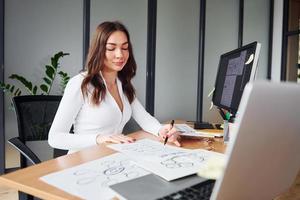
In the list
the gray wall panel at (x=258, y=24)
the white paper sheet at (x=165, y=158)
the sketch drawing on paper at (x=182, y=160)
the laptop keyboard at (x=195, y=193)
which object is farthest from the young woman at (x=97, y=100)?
the gray wall panel at (x=258, y=24)

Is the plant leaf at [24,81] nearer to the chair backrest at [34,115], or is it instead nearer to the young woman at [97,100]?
the chair backrest at [34,115]

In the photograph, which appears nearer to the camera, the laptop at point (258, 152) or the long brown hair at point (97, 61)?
the laptop at point (258, 152)

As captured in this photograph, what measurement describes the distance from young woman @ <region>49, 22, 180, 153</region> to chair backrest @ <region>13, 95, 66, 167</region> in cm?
16

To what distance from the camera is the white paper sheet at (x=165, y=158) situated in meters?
0.87

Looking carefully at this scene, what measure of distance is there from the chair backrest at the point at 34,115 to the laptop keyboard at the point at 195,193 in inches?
42.4

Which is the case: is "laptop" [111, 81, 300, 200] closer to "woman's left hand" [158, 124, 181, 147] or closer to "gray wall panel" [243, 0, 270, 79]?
"woman's left hand" [158, 124, 181, 147]

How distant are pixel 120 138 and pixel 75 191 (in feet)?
1.94

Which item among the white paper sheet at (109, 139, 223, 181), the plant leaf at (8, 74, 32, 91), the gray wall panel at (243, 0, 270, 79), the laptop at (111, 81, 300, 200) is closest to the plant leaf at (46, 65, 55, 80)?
the plant leaf at (8, 74, 32, 91)

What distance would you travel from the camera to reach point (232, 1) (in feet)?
15.6

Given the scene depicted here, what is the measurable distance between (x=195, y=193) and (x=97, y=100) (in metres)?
0.97

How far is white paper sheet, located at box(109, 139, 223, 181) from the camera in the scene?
867 mm

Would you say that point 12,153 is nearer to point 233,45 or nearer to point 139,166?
point 139,166

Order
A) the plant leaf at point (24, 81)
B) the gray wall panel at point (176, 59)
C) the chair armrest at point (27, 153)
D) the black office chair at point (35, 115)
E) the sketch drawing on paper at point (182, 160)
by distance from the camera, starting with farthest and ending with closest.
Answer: the gray wall panel at point (176, 59) → the plant leaf at point (24, 81) → the black office chair at point (35, 115) → the chair armrest at point (27, 153) → the sketch drawing on paper at point (182, 160)

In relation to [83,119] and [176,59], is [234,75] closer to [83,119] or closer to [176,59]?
[83,119]
